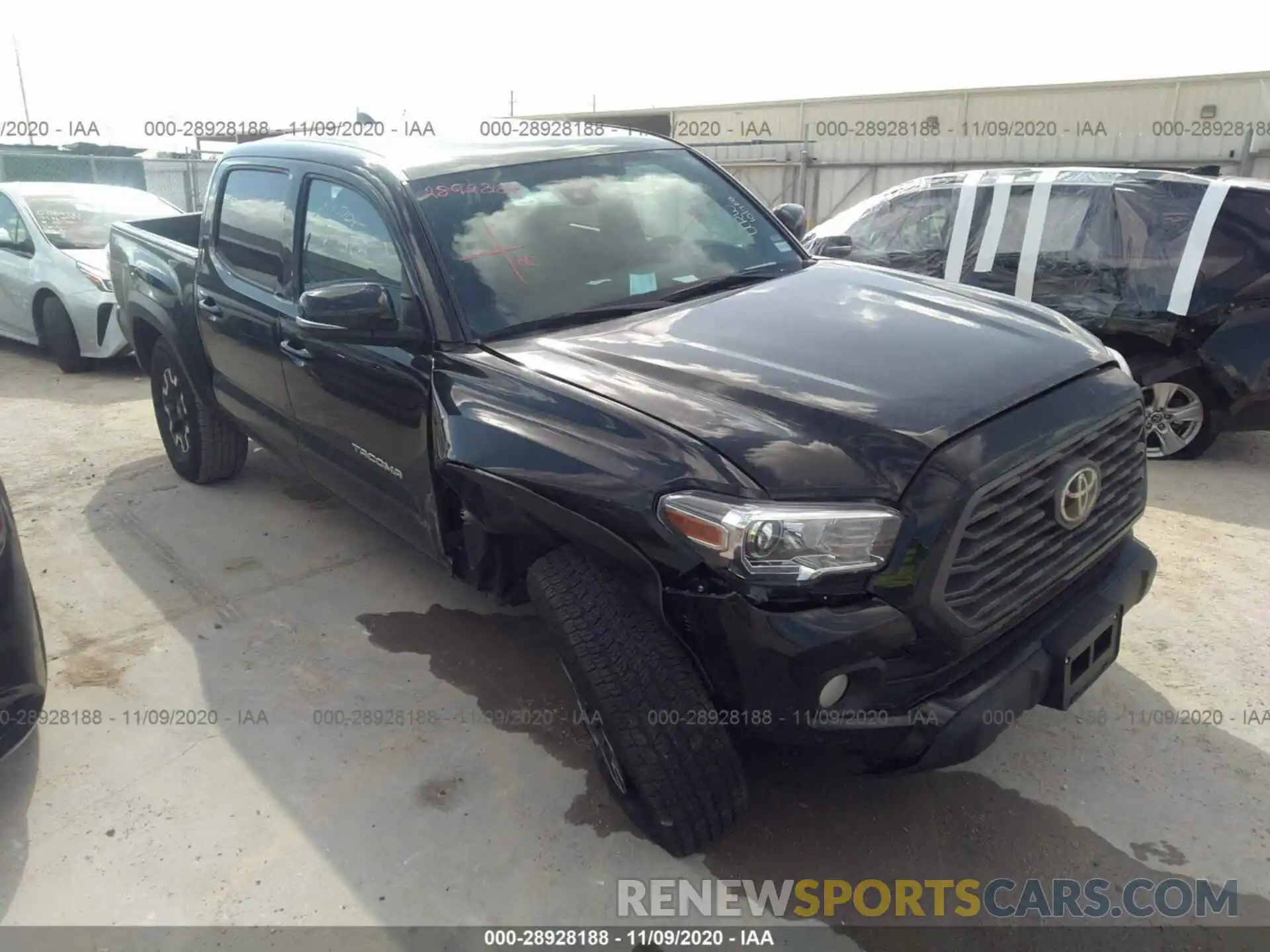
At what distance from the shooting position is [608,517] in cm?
233

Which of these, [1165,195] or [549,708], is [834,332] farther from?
[1165,195]

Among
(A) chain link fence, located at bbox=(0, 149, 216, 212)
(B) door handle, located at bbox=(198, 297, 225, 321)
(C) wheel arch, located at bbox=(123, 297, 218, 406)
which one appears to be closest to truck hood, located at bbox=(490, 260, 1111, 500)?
(B) door handle, located at bbox=(198, 297, 225, 321)

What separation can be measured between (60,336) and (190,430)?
368cm

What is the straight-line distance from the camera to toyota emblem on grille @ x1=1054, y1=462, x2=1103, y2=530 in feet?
7.77

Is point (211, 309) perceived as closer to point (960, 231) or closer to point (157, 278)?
point (157, 278)

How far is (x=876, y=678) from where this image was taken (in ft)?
7.09

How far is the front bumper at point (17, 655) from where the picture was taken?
259 cm

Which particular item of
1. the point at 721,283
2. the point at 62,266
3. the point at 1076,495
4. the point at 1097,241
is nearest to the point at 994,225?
the point at 1097,241

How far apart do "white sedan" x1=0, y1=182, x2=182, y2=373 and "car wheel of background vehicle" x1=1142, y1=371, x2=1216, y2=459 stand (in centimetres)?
751

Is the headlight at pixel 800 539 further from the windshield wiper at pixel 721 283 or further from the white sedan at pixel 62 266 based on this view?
the white sedan at pixel 62 266

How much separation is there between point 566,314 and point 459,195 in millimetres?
597

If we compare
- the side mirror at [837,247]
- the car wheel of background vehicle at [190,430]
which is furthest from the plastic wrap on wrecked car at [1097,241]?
the car wheel of background vehicle at [190,430]

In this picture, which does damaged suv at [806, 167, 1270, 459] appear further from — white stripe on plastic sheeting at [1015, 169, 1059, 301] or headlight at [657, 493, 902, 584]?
headlight at [657, 493, 902, 584]

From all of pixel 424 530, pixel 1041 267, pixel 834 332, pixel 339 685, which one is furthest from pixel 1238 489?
pixel 339 685
